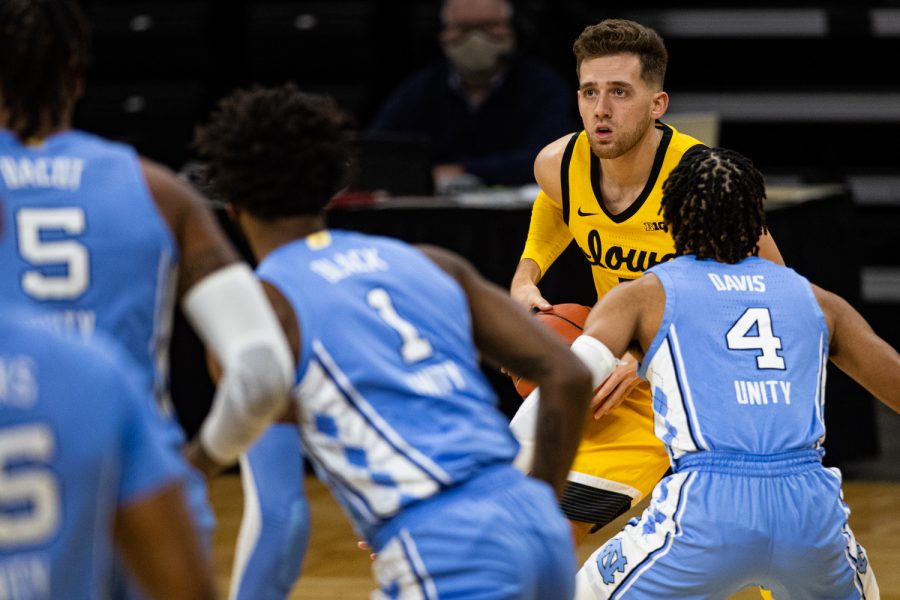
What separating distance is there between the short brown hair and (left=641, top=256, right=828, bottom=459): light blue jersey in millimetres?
1207

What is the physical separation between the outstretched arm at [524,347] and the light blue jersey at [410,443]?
14 cm

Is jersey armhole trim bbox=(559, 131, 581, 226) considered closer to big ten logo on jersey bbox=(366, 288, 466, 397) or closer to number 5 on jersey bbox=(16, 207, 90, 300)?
big ten logo on jersey bbox=(366, 288, 466, 397)

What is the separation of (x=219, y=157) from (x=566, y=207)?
77.0 inches

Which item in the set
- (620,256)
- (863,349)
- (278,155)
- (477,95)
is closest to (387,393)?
(278,155)

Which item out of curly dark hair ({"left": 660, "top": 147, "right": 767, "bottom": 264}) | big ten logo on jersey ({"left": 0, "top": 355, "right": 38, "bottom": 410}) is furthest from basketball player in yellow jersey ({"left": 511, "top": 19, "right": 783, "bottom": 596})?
big ten logo on jersey ({"left": 0, "top": 355, "right": 38, "bottom": 410})

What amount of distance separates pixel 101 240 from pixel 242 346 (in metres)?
0.27

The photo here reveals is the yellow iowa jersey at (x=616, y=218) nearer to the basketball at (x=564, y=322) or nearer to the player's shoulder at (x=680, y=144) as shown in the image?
the player's shoulder at (x=680, y=144)

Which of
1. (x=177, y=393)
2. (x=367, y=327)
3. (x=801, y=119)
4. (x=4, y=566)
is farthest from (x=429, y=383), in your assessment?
(x=801, y=119)

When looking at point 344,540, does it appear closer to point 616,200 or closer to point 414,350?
point 616,200

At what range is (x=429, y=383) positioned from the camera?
248cm

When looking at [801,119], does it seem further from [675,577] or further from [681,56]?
[675,577]

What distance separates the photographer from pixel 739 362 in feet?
10.5

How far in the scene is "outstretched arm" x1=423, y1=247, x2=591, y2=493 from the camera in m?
2.67

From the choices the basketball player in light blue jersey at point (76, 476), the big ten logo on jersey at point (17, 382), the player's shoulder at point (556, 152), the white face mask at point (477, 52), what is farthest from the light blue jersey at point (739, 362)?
the white face mask at point (477, 52)
